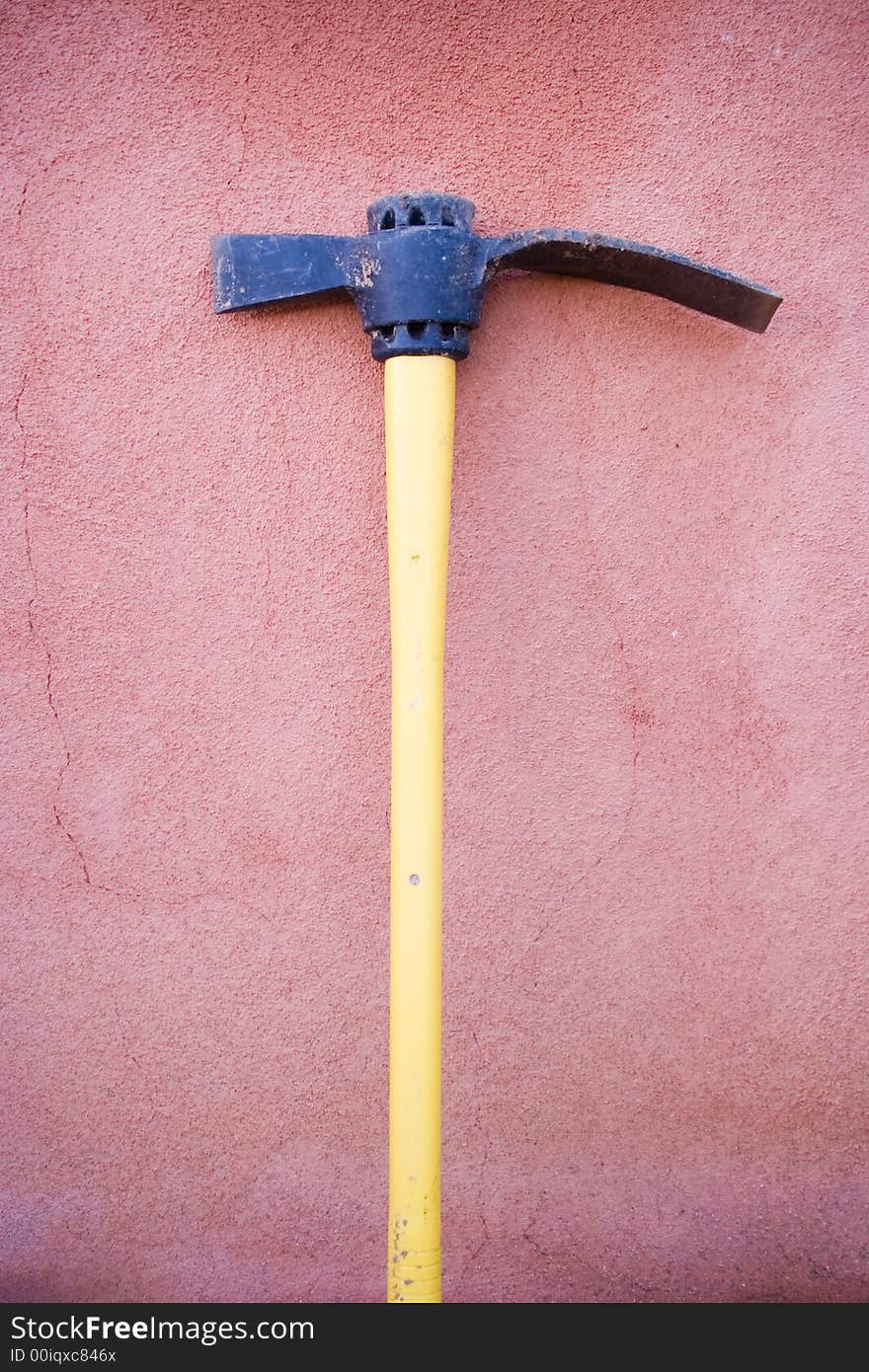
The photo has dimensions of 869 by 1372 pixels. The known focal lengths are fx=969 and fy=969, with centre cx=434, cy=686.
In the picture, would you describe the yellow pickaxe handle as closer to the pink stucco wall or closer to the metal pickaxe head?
the metal pickaxe head

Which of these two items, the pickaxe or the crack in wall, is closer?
the pickaxe

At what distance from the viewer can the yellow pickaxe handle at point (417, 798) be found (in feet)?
3.75

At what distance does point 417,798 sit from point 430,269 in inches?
25.6

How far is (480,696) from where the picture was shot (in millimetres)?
1403

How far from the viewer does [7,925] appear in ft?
4.62

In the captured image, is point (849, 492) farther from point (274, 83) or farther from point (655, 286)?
point (274, 83)

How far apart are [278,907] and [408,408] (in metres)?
0.73

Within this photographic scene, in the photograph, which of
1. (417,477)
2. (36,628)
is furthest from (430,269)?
(36,628)

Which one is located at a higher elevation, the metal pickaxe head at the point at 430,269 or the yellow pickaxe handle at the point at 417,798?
the metal pickaxe head at the point at 430,269

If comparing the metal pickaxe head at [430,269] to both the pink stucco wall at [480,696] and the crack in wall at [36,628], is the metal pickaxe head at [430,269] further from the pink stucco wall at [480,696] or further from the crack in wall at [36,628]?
the crack in wall at [36,628]

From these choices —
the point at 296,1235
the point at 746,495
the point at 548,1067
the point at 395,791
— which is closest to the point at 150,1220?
the point at 296,1235

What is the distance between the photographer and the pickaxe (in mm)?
1146

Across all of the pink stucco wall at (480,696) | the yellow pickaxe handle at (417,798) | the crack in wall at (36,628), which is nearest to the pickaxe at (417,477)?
the yellow pickaxe handle at (417,798)

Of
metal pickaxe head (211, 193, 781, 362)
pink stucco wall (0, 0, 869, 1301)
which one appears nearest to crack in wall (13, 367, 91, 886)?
pink stucco wall (0, 0, 869, 1301)
